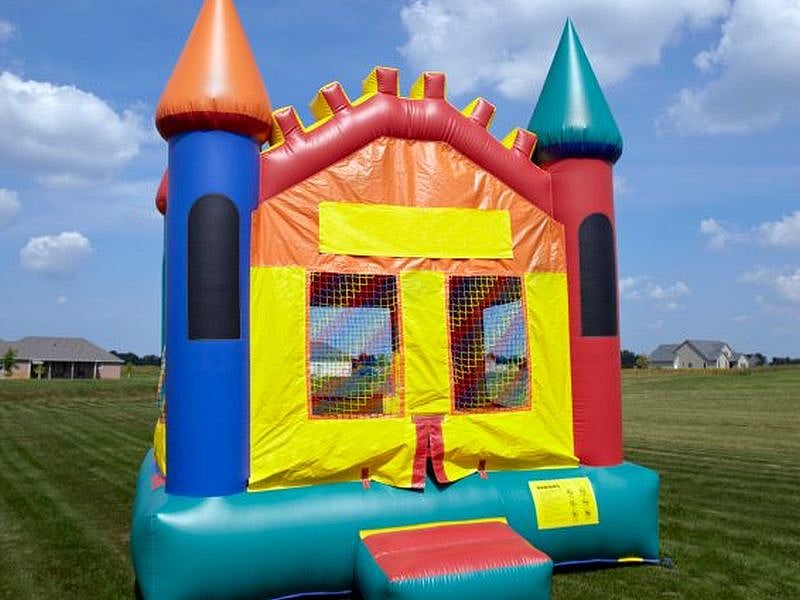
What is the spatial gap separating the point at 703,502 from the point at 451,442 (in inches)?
150

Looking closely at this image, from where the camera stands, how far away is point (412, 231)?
4.92 m

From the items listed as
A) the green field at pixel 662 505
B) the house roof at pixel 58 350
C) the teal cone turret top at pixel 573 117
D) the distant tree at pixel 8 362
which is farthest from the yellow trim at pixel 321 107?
the house roof at pixel 58 350

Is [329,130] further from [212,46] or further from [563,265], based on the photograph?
[563,265]

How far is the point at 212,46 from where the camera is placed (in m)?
4.50

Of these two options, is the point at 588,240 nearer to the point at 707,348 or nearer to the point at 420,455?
the point at 420,455

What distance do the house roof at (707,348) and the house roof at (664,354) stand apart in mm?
1990

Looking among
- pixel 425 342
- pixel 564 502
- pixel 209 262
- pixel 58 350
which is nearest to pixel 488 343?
pixel 425 342

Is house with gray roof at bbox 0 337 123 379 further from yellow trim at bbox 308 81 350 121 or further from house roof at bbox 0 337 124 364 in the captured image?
yellow trim at bbox 308 81 350 121

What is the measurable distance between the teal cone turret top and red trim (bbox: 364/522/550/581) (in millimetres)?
2819

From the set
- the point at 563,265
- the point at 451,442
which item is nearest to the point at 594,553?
the point at 451,442

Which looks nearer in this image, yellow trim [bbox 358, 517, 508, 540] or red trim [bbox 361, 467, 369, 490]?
yellow trim [bbox 358, 517, 508, 540]

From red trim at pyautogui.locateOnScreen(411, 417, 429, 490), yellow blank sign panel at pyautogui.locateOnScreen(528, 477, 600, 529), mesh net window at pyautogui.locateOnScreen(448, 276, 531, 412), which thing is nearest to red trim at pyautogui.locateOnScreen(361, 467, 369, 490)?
red trim at pyautogui.locateOnScreen(411, 417, 429, 490)

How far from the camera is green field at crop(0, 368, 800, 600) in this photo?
15.3 feet

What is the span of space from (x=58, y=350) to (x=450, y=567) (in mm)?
53532
